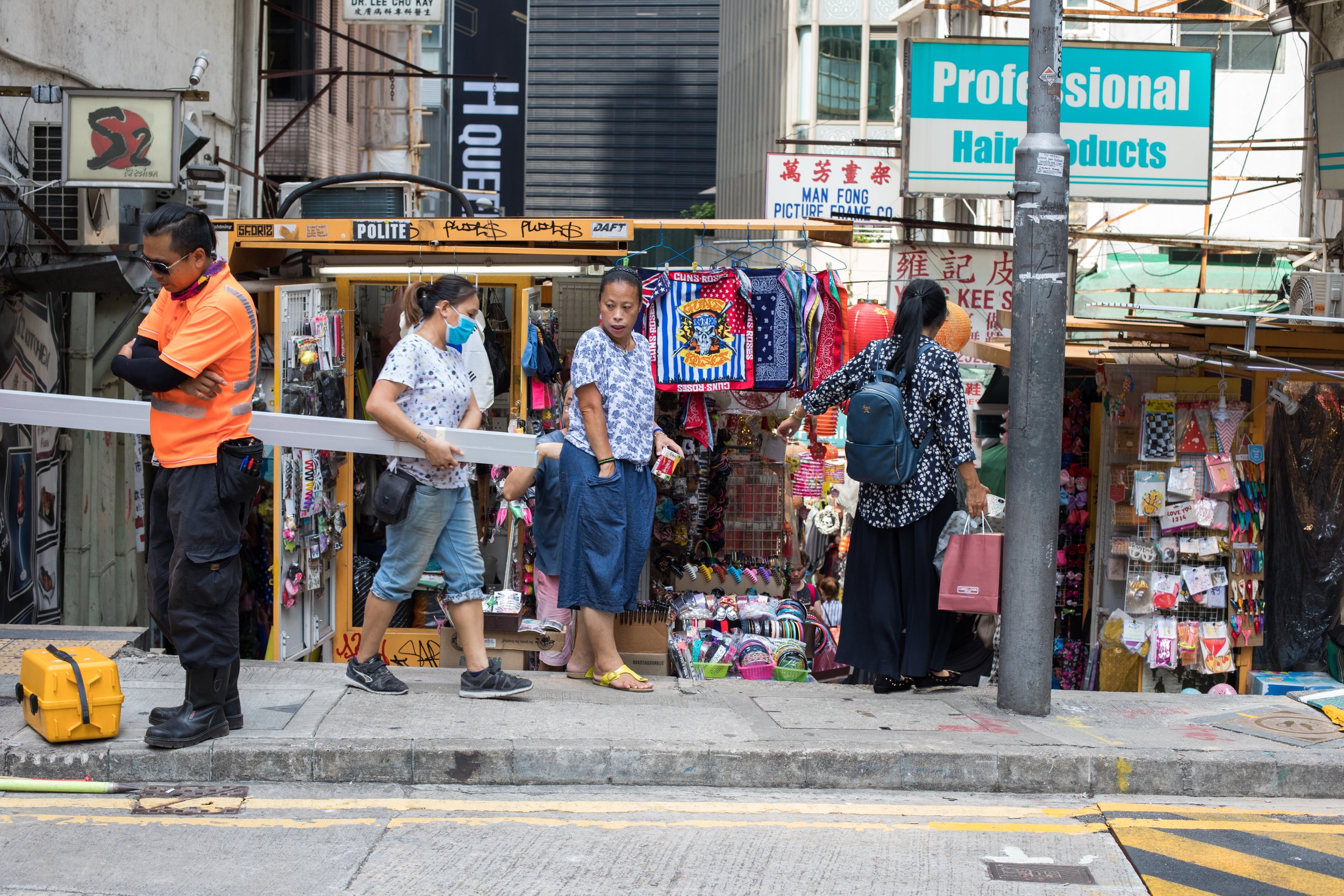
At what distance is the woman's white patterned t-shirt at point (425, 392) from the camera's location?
574 centimetres

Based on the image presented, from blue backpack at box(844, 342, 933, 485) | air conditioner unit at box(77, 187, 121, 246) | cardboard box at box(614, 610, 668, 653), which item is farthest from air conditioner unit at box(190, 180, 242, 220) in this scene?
blue backpack at box(844, 342, 933, 485)

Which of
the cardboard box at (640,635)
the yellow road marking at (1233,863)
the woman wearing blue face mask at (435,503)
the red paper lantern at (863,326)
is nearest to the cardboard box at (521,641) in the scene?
the cardboard box at (640,635)

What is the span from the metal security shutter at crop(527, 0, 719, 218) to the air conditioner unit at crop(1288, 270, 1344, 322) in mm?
43891

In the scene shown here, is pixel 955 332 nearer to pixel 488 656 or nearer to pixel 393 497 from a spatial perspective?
pixel 488 656

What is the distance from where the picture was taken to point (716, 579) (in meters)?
8.59

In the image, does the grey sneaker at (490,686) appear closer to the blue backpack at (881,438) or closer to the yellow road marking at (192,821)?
the yellow road marking at (192,821)

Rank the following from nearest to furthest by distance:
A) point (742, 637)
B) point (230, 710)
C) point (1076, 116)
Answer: point (230, 710) → point (742, 637) → point (1076, 116)

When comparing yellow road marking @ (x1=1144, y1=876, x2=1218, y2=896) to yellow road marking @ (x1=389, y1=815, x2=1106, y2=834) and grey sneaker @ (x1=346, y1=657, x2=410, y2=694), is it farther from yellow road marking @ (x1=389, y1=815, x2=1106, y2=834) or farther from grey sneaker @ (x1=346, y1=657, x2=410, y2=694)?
grey sneaker @ (x1=346, y1=657, x2=410, y2=694)

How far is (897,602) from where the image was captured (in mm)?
6406

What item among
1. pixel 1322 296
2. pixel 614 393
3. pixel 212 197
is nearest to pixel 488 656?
pixel 614 393

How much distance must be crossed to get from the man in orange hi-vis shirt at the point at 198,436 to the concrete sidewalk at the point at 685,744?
347 millimetres

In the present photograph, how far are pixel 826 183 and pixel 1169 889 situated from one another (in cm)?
1274

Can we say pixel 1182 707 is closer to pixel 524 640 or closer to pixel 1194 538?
pixel 1194 538

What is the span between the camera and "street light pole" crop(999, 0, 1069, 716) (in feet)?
19.6
